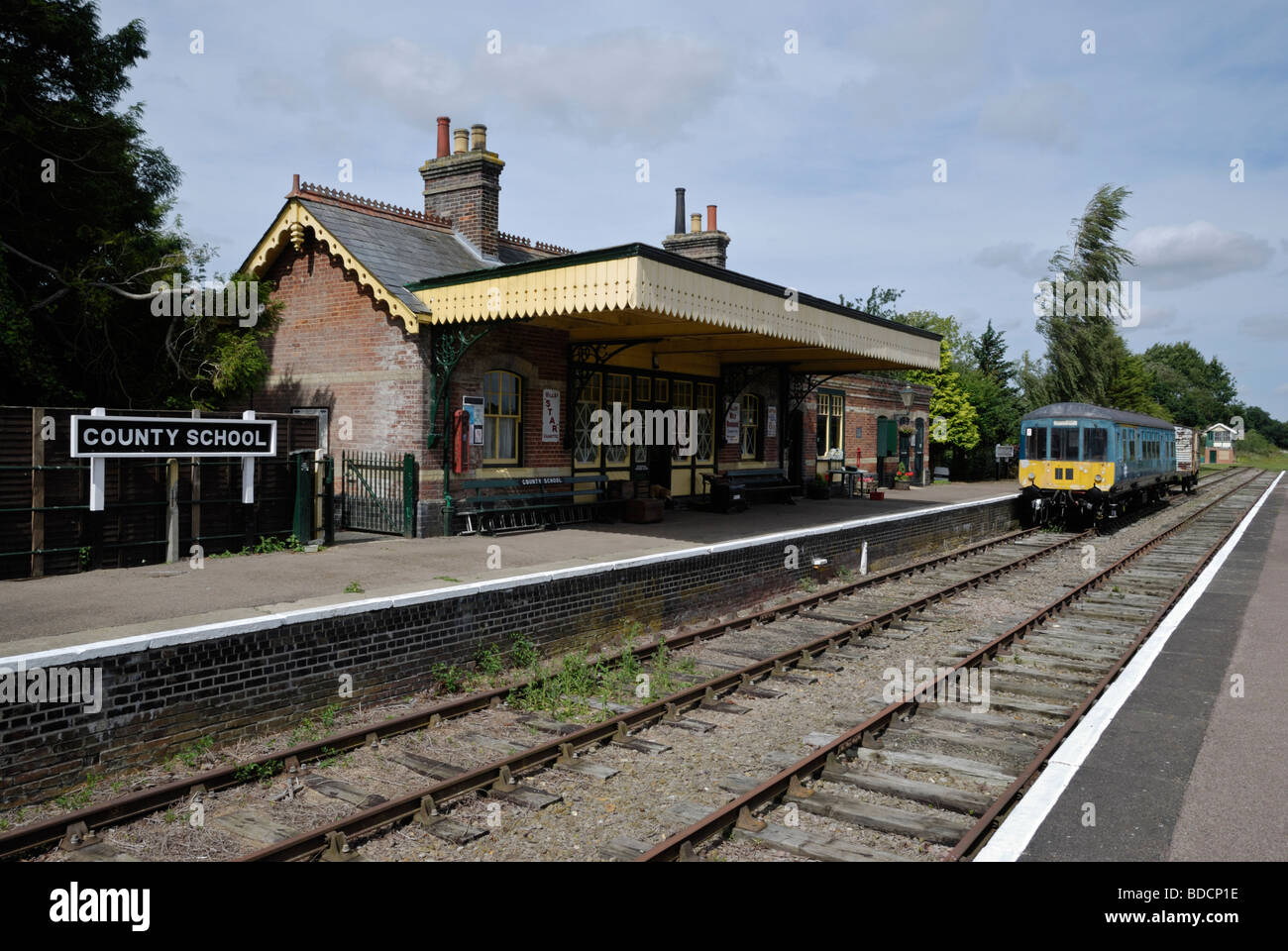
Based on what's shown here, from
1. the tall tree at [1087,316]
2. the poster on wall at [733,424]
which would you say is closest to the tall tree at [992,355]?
the tall tree at [1087,316]

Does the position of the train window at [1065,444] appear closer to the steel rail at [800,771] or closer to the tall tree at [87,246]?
the steel rail at [800,771]

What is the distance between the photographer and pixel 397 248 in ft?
51.5

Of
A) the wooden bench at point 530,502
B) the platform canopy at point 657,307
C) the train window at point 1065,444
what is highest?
the platform canopy at point 657,307

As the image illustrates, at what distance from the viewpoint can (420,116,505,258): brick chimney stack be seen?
17.2 m

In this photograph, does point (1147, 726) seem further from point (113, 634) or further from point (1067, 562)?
point (1067, 562)

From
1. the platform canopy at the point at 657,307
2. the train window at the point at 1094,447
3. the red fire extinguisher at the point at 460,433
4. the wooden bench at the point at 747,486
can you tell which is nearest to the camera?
the platform canopy at the point at 657,307

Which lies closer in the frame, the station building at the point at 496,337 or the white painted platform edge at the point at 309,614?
the white painted platform edge at the point at 309,614

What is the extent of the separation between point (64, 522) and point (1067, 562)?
1724 cm

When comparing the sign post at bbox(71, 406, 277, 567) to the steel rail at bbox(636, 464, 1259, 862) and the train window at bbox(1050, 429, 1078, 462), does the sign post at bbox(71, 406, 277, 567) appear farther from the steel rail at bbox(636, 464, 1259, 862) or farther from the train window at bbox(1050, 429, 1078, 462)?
the train window at bbox(1050, 429, 1078, 462)

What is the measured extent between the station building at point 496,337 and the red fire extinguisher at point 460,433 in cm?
3

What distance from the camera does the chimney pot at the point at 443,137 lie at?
57.3 feet

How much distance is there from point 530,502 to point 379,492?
2.62 metres

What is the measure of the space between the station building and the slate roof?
0.05 meters

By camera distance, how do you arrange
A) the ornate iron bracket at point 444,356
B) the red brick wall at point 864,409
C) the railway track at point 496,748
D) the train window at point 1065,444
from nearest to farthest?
the railway track at point 496,748, the ornate iron bracket at point 444,356, the train window at point 1065,444, the red brick wall at point 864,409
